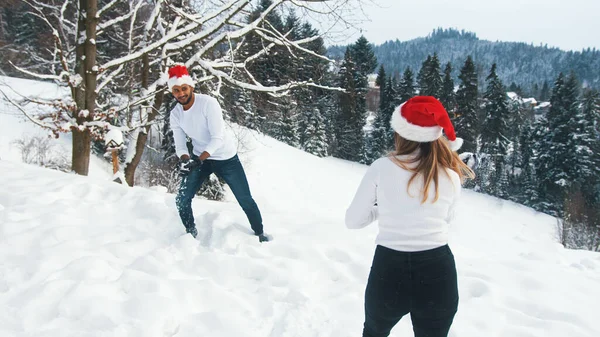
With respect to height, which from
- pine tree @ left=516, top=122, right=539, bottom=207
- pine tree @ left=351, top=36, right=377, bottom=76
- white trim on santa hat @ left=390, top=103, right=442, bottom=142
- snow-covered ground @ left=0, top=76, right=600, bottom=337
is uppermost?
pine tree @ left=351, top=36, right=377, bottom=76

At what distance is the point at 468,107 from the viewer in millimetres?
37531

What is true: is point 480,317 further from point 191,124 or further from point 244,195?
point 191,124

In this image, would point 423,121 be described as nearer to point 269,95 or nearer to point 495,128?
point 269,95

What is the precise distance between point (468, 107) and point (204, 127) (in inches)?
1518

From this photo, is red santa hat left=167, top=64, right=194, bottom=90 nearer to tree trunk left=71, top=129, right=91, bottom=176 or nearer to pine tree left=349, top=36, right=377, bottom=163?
tree trunk left=71, top=129, right=91, bottom=176

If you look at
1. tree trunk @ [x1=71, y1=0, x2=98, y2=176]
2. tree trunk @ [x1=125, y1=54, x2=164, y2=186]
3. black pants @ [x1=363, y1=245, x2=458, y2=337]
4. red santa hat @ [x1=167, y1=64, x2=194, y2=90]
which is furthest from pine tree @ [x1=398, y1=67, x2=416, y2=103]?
black pants @ [x1=363, y1=245, x2=458, y2=337]

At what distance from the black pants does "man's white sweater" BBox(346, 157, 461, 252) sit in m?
0.06

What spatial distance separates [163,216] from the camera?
184 inches

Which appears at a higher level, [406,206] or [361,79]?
[361,79]

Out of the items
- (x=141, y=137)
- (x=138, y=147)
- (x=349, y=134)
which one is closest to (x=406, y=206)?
(x=141, y=137)

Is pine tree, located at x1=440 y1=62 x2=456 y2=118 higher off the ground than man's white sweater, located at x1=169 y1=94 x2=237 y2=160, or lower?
higher

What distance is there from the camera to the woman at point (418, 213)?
68.8 inches

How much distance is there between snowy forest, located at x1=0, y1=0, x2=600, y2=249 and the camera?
6645 millimetres

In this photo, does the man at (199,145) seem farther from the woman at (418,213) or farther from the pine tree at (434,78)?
the pine tree at (434,78)
